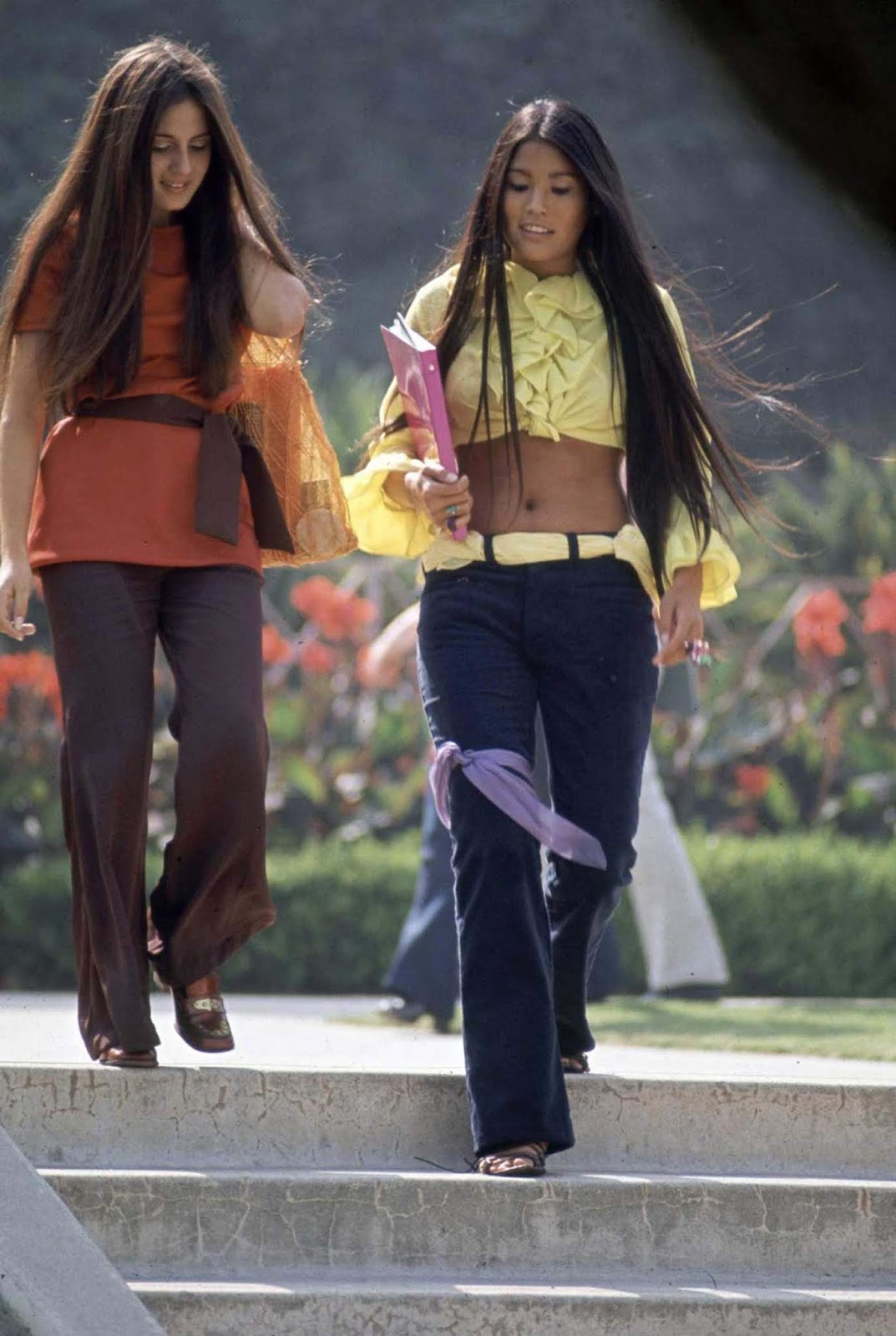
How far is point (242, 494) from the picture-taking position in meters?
4.09

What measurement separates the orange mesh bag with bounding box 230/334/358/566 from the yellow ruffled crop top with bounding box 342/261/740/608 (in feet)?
0.17

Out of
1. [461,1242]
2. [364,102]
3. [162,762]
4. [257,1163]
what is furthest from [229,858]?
[364,102]

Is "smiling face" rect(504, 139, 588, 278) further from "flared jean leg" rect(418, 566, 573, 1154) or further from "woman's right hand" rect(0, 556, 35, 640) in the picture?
"woman's right hand" rect(0, 556, 35, 640)

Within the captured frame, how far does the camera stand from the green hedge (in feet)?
29.4

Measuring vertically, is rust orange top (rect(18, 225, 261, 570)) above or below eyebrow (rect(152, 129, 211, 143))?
below

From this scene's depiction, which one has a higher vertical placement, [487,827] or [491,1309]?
[487,827]

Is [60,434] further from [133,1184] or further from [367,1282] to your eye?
[367,1282]

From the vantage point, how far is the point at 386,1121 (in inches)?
156

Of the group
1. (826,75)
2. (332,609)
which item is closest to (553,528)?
(332,609)

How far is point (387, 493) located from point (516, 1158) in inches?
48.5

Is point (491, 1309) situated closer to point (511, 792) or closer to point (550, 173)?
point (511, 792)

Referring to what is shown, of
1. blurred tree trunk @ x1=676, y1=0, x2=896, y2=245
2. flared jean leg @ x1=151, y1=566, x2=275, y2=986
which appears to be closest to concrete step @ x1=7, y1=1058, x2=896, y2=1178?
flared jean leg @ x1=151, y1=566, x2=275, y2=986

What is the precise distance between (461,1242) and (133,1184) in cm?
55

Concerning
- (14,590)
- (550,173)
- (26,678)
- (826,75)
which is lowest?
(26,678)
